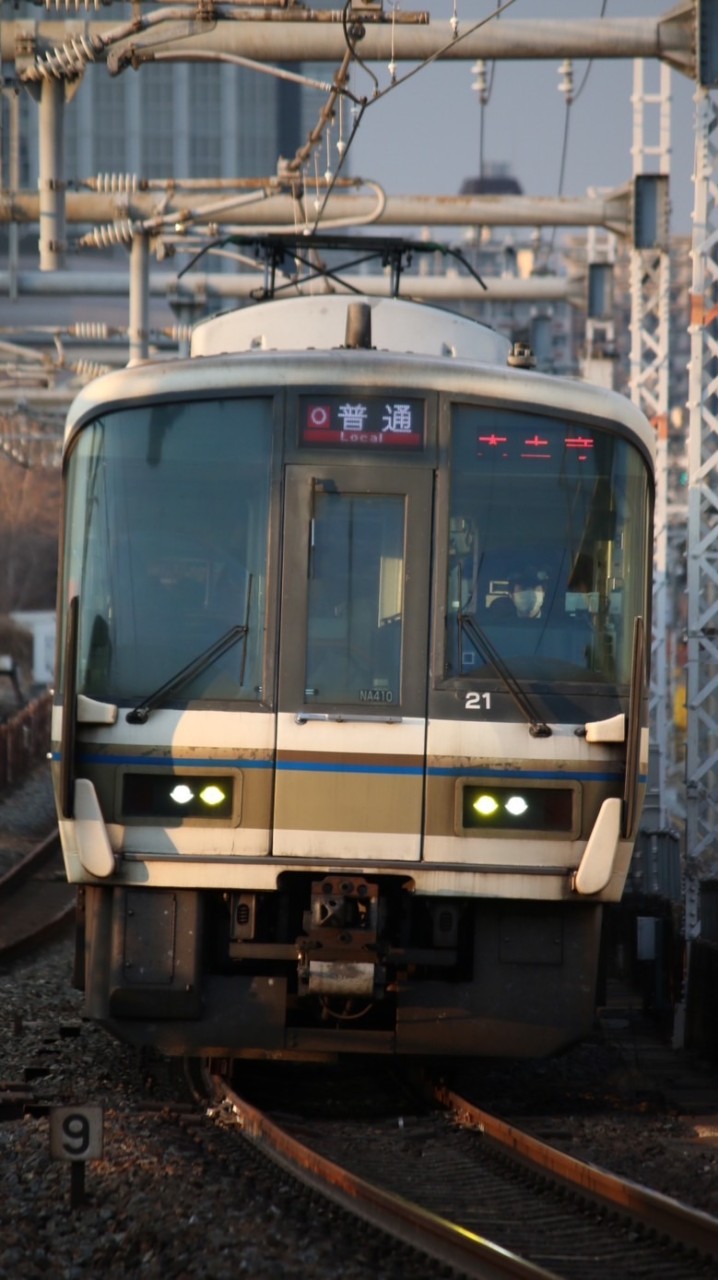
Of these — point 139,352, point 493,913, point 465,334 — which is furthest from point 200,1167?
point 139,352

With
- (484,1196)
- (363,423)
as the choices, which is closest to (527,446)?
(363,423)

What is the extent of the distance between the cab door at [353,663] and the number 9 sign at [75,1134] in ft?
5.90

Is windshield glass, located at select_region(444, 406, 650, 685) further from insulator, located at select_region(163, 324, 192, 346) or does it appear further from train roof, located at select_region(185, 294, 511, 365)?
insulator, located at select_region(163, 324, 192, 346)

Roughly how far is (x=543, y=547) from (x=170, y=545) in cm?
153

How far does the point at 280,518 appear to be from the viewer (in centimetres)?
799

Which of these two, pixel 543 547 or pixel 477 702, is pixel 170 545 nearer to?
pixel 477 702

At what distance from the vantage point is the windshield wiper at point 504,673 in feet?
25.8

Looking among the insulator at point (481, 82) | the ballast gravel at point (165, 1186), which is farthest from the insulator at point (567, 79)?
the ballast gravel at point (165, 1186)

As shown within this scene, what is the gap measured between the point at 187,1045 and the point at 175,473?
234cm

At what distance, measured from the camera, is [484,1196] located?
679 cm

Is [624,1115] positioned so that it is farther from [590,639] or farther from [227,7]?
[227,7]

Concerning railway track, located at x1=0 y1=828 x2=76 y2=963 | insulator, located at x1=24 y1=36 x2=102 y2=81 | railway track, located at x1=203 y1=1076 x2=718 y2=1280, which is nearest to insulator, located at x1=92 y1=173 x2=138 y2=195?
insulator, located at x1=24 y1=36 x2=102 y2=81

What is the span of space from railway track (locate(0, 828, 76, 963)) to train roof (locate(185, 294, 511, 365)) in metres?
5.45

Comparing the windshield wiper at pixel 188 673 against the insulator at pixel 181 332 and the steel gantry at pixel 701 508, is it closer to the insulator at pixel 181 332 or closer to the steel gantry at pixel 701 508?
the steel gantry at pixel 701 508
